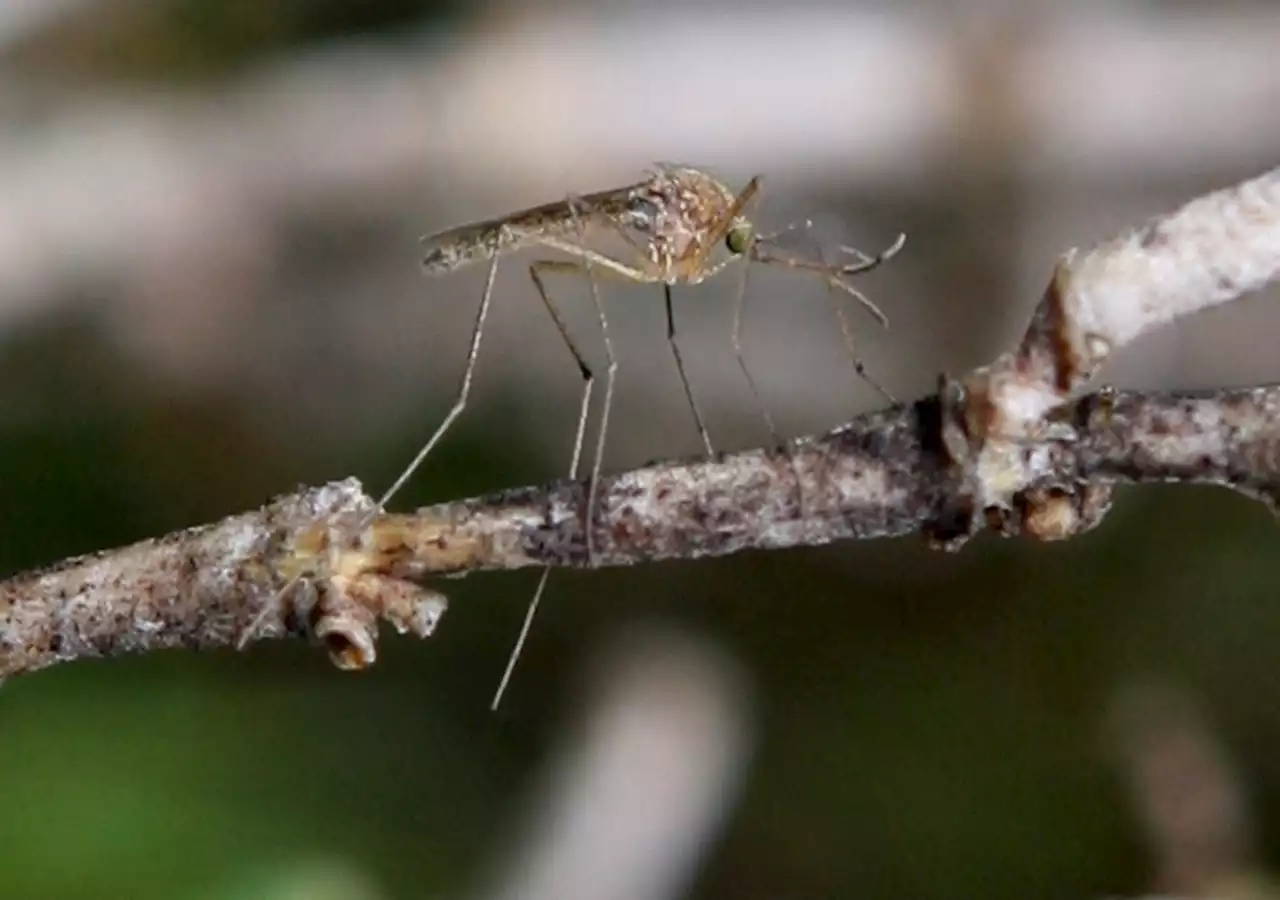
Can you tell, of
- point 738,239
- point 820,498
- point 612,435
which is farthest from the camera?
point 612,435

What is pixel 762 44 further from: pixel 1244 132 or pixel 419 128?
pixel 1244 132

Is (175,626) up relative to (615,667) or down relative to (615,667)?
up

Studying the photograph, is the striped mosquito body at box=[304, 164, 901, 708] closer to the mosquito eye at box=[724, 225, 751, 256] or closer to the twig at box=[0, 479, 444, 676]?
the mosquito eye at box=[724, 225, 751, 256]

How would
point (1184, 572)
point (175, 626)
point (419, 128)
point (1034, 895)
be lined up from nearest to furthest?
point (175, 626) → point (1034, 895) → point (1184, 572) → point (419, 128)

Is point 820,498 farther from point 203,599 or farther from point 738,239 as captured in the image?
point 738,239

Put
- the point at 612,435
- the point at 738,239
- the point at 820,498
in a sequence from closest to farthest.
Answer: the point at 820,498, the point at 738,239, the point at 612,435

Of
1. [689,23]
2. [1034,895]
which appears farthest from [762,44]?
[1034,895]

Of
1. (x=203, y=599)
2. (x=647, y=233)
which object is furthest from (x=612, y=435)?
(x=203, y=599)

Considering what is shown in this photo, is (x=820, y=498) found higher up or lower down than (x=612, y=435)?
higher up
